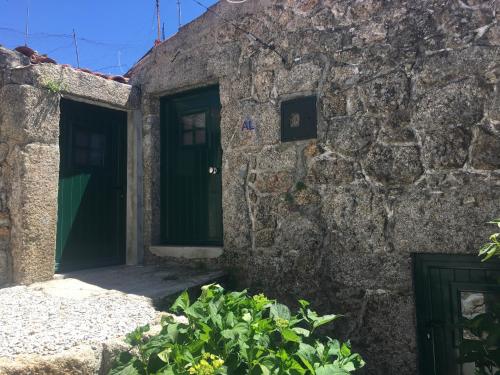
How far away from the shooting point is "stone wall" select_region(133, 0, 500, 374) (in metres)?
2.83

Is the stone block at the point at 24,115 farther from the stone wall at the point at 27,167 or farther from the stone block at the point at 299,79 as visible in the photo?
the stone block at the point at 299,79

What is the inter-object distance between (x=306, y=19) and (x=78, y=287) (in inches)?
115

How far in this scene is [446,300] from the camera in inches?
114

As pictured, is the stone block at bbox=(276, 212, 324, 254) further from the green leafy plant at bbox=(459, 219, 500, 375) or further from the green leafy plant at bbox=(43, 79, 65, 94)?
the green leafy plant at bbox=(43, 79, 65, 94)

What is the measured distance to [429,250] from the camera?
2.88 metres

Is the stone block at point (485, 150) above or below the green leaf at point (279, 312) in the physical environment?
above

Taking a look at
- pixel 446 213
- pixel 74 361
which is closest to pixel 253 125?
pixel 446 213

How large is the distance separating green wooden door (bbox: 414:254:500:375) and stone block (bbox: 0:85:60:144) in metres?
3.20

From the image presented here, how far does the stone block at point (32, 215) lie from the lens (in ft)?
11.1

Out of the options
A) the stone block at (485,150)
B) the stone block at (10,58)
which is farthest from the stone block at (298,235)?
the stone block at (10,58)

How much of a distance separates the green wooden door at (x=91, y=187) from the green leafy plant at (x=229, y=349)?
2.28 m

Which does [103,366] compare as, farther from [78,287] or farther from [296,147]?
[296,147]

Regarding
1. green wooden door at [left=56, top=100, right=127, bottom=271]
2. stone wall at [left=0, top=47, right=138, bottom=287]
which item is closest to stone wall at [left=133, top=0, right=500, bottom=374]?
green wooden door at [left=56, top=100, right=127, bottom=271]

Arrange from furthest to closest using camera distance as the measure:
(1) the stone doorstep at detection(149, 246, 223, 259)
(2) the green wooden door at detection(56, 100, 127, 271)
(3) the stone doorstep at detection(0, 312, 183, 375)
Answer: (2) the green wooden door at detection(56, 100, 127, 271) < (1) the stone doorstep at detection(149, 246, 223, 259) < (3) the stone doorstep at detection(0, 312, 183, 375)
